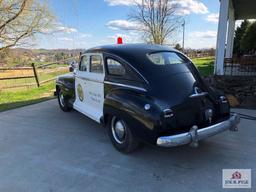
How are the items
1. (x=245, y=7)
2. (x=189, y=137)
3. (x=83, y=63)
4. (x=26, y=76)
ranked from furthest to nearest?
(x=245, y=7), (x=26, y=76), (x=83, y=63), (x=189, y=137)

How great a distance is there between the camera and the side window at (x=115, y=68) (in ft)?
12.3

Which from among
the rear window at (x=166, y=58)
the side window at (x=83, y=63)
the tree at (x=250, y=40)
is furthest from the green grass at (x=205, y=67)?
the side window at (x=83, y=63)

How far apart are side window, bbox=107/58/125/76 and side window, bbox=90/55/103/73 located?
10.5 inches

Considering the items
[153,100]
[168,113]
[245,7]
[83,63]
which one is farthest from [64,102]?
[245,7]

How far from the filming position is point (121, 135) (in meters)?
3.71

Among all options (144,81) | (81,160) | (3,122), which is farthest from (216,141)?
(3,122)

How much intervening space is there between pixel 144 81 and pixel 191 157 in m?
1.39

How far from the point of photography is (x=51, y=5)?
465 inches

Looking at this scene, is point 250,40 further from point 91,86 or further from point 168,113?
point 168,113

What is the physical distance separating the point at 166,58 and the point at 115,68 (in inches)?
35.4

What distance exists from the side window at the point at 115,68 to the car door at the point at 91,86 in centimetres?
20

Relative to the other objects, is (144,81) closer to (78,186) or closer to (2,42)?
(78,186)

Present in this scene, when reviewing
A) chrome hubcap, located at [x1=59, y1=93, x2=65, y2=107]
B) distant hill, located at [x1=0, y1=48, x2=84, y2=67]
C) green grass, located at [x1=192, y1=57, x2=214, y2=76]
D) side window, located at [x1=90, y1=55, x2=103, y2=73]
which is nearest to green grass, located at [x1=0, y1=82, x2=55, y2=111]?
chrome hubcap, located at [x1=59, y1=93, x2=65, y2=107]

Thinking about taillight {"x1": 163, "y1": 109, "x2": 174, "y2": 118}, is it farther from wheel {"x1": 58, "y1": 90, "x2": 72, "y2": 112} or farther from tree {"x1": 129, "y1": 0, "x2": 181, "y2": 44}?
tree {"x1": 129, "y1": 0, "x2": 181, "y2": 44}
